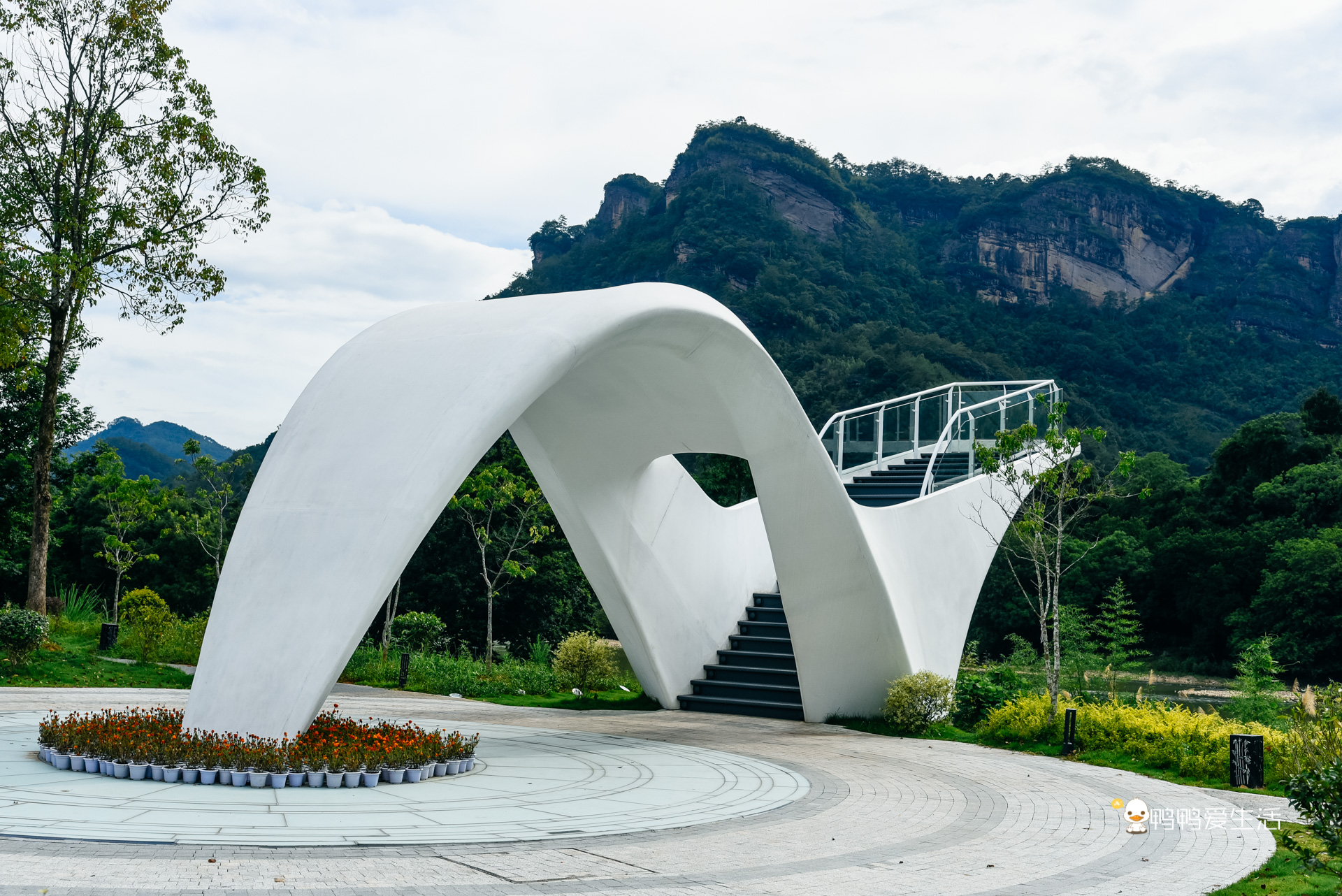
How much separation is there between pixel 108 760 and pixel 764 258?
57.3 m

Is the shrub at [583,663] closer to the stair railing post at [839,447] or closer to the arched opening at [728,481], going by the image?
the stair railing post at [839,447]

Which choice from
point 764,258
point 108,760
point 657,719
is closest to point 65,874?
point 108,760

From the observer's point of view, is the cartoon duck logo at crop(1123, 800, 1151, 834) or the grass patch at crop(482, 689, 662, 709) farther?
the grass patch at crop(482, 689, 662, 709)

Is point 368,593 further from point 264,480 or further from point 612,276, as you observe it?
point 612,276

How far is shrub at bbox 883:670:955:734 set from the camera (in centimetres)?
1330

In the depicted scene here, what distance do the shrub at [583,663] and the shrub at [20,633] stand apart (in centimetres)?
740

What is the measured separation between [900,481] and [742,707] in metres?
6.04

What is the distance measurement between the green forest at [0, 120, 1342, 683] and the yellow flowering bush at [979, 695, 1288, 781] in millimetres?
3174

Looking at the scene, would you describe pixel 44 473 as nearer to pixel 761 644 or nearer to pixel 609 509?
pixel 609 509

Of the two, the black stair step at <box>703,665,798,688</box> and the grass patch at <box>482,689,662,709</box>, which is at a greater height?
the black stair step at <box>703,665,798,688</box>

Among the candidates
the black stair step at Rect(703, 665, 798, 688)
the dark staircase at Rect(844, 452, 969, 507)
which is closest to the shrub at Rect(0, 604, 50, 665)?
the black stair step at Rect(703, 665, 798, 688)

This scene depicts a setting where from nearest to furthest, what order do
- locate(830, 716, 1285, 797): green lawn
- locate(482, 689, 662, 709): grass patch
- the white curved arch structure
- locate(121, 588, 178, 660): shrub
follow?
the white curved arch structure < locate(830, 716, 1285, 797): green lawn < locate(482, 689, 662, 709): grass patch < locate(121, 588, 178, 660): shrub

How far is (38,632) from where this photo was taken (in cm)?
1477

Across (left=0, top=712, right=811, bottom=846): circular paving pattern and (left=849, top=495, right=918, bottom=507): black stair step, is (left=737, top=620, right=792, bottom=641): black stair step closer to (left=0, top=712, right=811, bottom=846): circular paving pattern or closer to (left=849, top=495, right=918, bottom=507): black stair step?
(left=849, top=495, right=918, bottom=507): black stair step
